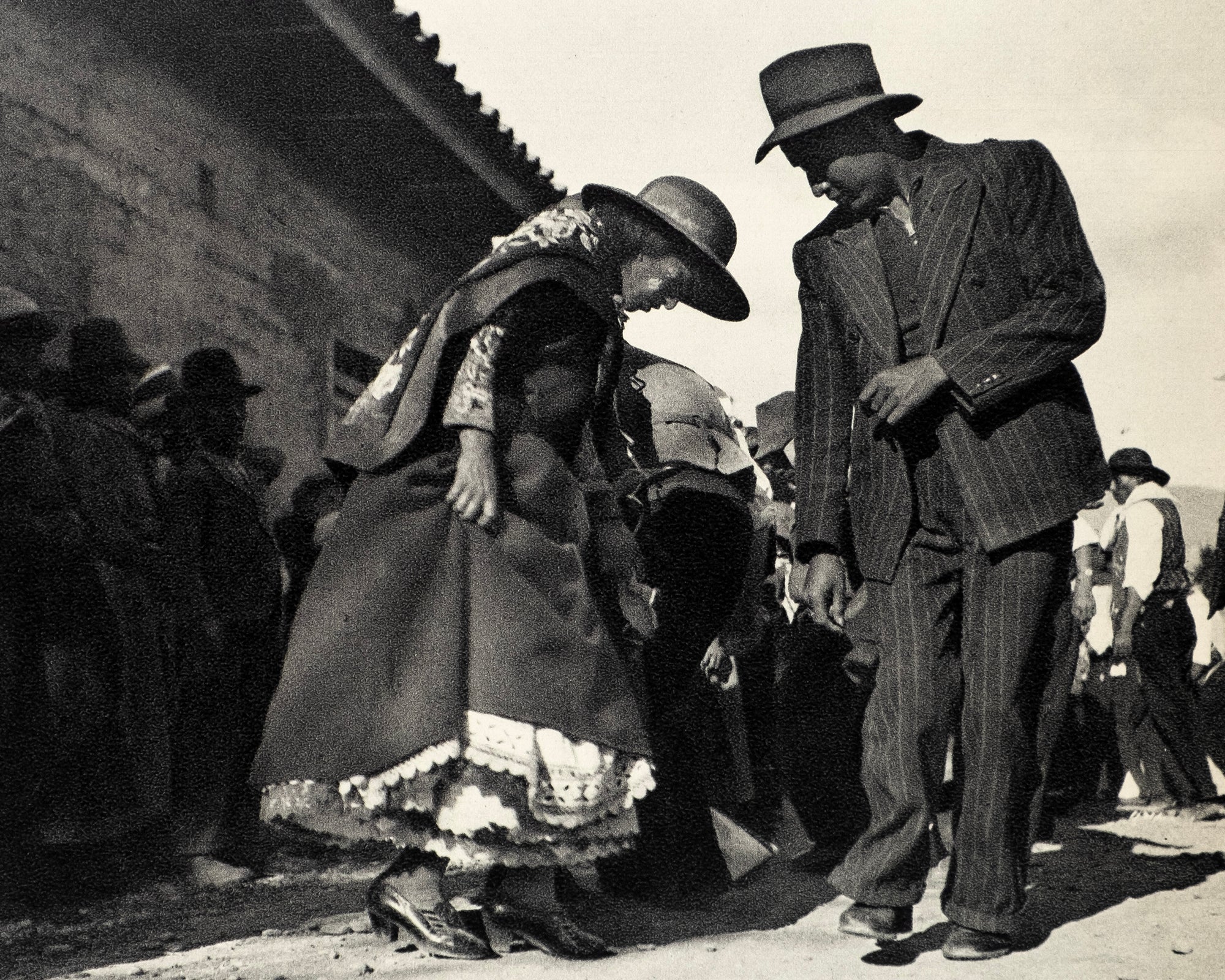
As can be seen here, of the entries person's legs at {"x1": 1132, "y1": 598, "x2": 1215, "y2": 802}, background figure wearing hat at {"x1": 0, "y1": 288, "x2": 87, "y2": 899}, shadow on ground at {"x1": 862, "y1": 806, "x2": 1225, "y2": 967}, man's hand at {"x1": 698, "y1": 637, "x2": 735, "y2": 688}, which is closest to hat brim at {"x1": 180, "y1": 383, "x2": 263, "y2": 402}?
background figure wearing hat at {"x1": 0, "y1": 288, "x2": 87, "y2": 899}

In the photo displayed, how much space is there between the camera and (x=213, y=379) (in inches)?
213

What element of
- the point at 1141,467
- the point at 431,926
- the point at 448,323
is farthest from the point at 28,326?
the point at 1141,467

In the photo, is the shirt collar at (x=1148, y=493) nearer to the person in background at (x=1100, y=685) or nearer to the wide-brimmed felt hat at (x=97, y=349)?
the person in background at (x=1100, y=685)

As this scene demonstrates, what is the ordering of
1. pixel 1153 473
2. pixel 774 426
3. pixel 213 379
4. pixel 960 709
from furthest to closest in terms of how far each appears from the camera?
1. pixel 774 426
2. pixel 1153 473
3. pixel 213 379
4. pixel 960 709

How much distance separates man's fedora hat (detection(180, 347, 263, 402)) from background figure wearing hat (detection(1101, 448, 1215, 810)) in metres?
3.85

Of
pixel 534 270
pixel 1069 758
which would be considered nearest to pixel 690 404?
pixel 534 270

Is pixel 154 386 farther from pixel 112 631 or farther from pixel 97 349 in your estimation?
pixel 112 631

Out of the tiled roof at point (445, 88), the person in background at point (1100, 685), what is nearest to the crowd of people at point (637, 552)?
the tiled roof at point (445, 88)

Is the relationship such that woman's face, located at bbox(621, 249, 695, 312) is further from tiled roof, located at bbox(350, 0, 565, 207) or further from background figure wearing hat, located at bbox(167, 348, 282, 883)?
tiled roof, located at bbox(350, 0, 565, 207)

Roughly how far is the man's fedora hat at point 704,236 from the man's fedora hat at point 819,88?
0.48 meters

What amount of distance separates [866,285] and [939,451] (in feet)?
1.41

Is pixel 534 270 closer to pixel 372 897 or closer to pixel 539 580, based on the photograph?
pixel 539 580

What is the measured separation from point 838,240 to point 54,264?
3.30m

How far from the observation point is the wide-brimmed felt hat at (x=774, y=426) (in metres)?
7.00
